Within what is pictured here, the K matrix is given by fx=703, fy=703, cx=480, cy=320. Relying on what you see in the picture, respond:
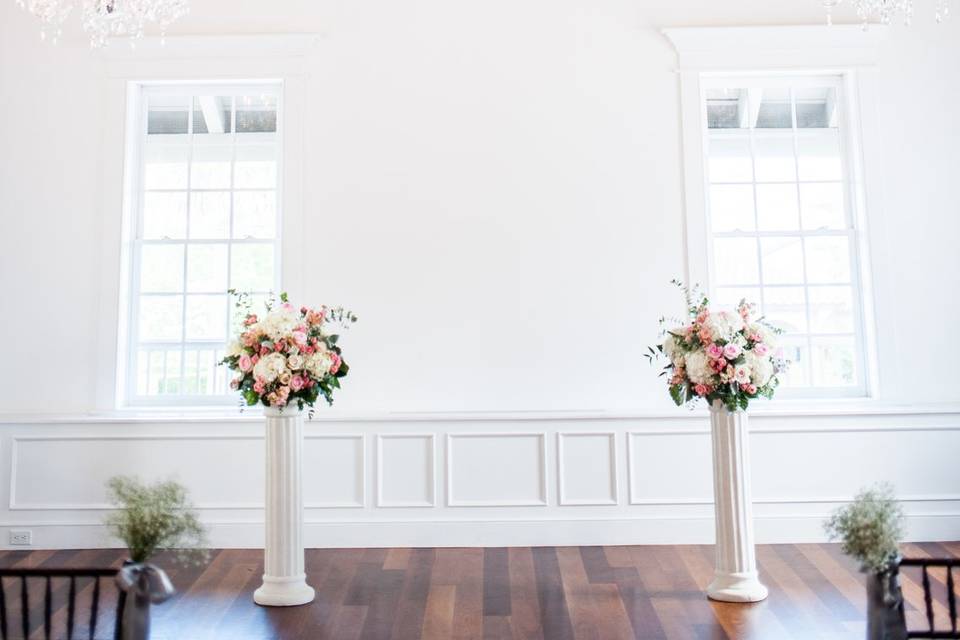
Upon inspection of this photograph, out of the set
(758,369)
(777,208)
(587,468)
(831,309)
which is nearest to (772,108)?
(777,208)

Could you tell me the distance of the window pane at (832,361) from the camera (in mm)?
5008

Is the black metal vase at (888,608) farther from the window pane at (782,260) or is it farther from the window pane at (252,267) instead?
the window pane at (252,267)

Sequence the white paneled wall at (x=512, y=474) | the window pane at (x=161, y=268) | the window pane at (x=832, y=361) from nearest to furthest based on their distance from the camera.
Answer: the white paneled wall at (x=512, y=474)
the window pane at (x=832, y=361)
the window pane at (x=161, y=268)

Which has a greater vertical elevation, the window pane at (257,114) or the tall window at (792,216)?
the window pane at (257,114)

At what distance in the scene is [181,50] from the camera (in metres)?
5.05

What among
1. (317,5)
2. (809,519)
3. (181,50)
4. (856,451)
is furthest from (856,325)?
(181,50)

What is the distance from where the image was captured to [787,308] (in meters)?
5.06

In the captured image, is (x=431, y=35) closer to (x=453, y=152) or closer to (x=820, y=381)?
(x=453, y=152)

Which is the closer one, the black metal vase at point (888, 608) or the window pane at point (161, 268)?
the black metal vase at point (888, 608)

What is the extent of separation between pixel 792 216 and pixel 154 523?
4.69m

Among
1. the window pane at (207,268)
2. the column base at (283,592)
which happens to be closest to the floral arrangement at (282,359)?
the column base at (283,592)

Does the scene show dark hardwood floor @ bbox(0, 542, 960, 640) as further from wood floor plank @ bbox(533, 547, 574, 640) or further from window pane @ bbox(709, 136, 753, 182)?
window pane @ bbox(709, 136, 753, 182)

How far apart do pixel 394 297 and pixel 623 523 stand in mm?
2170

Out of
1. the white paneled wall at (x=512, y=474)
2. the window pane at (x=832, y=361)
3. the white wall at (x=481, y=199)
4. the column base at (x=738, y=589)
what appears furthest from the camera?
the window pane at (x=832, y=361)
